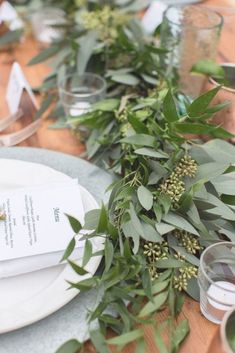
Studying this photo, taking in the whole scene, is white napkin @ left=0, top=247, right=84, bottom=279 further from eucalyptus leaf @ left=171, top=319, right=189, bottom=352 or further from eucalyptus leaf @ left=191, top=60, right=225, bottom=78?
eucalyptus leaf @ left=191, top=60, right=225, bottom=78

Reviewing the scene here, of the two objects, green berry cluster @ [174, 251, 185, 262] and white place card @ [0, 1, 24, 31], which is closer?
green berry cluster @ [174, 251, 185, 262]

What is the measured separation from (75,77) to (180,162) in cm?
43

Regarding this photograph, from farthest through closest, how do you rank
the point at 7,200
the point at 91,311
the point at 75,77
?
the point at 75,77 → the point at 7,200 → the point at 91,311

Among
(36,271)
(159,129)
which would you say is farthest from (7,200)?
(159,129)

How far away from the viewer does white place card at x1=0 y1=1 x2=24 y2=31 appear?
123cm

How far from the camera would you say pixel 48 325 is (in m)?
0.53

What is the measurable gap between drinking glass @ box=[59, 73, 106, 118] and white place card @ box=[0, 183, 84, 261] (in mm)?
246

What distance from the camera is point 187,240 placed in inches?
23.2

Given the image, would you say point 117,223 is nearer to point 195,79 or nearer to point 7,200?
point 7,200

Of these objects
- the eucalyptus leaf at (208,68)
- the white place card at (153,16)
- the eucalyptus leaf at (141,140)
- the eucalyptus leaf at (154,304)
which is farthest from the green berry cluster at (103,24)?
the eucalyptus leaf at (154,304)

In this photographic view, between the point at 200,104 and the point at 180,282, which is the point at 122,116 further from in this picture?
the point at 180,282

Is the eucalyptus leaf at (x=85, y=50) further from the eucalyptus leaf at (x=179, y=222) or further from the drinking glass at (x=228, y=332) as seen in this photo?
the drinking glass at (x=228, y=332)

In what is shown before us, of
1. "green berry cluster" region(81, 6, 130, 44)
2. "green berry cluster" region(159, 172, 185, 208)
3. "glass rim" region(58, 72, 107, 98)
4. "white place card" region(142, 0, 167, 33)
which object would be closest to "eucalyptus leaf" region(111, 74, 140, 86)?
"glass rim" region(58, 72, 107, 98)

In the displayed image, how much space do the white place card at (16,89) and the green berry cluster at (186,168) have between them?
1.35 feet
